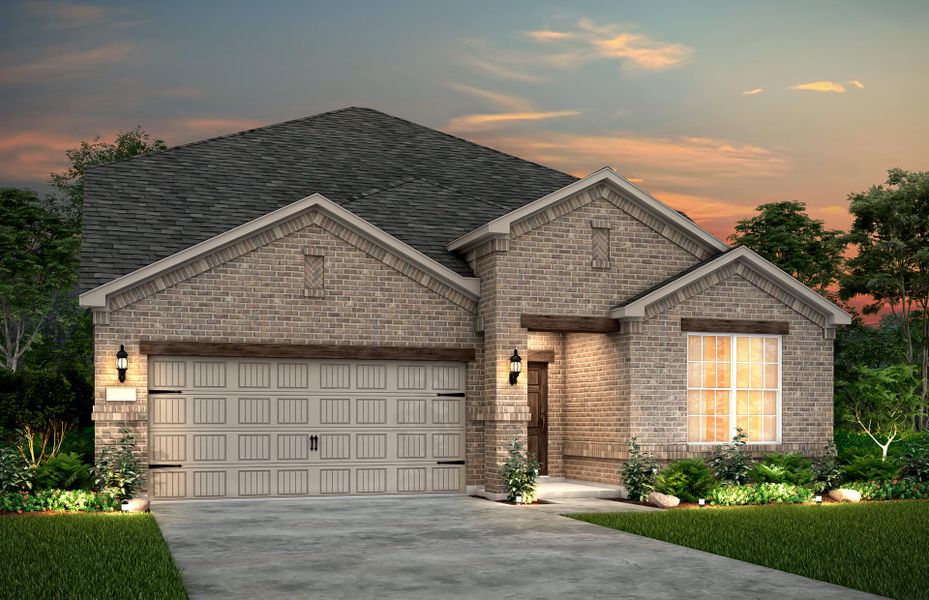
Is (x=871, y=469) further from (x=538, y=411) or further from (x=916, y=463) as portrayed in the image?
(x=538, y=411)

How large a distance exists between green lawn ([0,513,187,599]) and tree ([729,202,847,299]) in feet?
97.8

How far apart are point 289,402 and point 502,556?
8.29 metres

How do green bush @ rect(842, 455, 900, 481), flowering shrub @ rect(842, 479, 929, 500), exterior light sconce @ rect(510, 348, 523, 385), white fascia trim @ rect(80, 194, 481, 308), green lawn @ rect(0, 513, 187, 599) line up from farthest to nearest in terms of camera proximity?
green bush @ rect(842, 455, 900, 481) → flowering shrub @ rect(842, 479, 929, 500) → exterior light sconce @ rect(510, 348, 523, 385) → white fascia trim @ rect(80, 194, 481, 308) → green lawn @ rect(0, 513, 187, 599)

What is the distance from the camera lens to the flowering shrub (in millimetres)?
19750

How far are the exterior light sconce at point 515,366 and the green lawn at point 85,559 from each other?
7.06m

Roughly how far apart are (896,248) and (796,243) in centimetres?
498

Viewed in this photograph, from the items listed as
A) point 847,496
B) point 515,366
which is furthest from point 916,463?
point 515,366

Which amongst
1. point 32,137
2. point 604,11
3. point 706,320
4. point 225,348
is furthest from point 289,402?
point 32,137

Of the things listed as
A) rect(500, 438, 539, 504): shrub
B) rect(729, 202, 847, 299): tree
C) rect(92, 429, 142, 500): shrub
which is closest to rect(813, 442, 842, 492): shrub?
rect(500, 438, 539, 504): shrub

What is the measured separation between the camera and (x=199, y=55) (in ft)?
90.9

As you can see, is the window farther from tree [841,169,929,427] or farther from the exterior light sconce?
tree [841,169,929,427]

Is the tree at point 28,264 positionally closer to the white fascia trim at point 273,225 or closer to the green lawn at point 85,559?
the white fascia trim at point 273,225

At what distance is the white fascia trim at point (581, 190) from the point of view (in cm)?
1981

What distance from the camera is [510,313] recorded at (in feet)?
65.4
